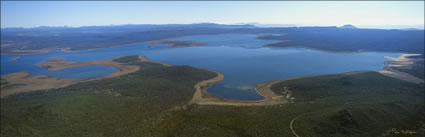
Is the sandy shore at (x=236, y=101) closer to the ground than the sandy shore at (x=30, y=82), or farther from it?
closer to the ground

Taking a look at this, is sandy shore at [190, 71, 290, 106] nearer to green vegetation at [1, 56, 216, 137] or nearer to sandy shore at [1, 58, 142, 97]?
green vegetation at [1, 56, 216, 137]

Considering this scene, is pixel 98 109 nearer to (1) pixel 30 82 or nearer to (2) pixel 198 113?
(2) pixel 198 113

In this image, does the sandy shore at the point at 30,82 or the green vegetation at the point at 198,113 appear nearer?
the green vegetation at the point at 198,113

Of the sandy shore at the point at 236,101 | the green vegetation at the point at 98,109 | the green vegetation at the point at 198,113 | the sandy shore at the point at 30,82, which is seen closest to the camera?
the green vegetation at the point at 198,113

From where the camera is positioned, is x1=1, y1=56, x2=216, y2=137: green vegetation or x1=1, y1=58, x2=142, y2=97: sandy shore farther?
x1=1, y1=58, x2=142, y2=97: sandy shore

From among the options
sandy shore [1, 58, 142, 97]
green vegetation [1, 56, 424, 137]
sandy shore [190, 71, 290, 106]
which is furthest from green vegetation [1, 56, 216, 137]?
sandy shore [1, 58, 142, 97]

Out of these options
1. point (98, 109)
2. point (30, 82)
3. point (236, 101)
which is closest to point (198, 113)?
point (236, 101)

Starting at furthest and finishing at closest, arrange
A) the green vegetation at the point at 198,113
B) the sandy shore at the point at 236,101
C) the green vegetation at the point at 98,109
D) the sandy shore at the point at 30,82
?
the sandy shore at the point at 30,82
the sandy shore at the point at 236,101
the green vegetation at the point at 98,109
the green vegetation at the point at 198,113

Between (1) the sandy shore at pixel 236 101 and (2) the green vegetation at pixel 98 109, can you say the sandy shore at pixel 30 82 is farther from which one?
(1) the sandy shore at pixel 236 101

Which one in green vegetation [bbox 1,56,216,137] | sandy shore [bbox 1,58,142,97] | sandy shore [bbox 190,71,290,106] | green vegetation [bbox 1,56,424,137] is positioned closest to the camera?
green vegetation [bbox 1,56,424,137]

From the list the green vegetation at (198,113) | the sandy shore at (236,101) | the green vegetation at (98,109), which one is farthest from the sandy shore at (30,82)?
the sandy shore at (236,101)
